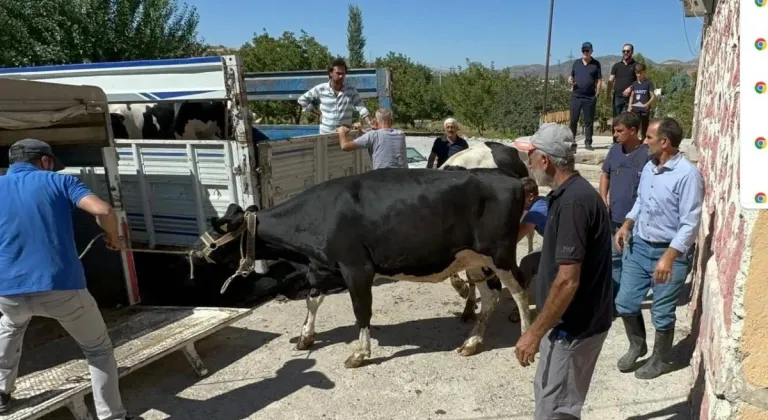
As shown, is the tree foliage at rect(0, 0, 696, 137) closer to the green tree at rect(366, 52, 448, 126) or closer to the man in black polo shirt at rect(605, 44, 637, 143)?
the green tree at rect(366, 52, 448, 126)

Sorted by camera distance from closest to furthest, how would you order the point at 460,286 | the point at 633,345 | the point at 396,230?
the point at 633,345 < the point at 396,230 < the point at 460,286

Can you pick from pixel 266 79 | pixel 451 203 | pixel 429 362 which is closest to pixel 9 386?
pixel 429 362

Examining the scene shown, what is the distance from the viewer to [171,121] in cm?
729

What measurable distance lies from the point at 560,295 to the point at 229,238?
3.35 metres

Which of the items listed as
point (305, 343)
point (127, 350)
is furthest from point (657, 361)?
point (127, 350)

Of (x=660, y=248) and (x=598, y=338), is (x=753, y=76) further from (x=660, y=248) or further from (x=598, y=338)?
(x=660, y=248)

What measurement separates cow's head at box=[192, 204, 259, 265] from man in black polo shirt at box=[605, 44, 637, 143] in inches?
329

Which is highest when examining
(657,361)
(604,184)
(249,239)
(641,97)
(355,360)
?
(641,97)

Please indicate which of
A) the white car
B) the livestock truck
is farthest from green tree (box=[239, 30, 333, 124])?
the livestock truck

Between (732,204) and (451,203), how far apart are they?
95.4 inches

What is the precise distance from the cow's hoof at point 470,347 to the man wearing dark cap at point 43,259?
108 inches

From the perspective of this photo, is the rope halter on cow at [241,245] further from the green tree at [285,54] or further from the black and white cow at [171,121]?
the green tree at [285,54]

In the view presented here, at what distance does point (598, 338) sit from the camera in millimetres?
2965

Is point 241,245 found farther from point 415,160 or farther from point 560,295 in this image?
point 415,160
